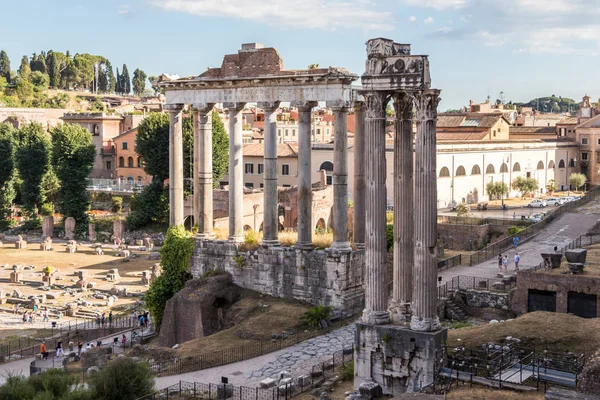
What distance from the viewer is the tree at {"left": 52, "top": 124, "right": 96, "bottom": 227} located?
67688 mm

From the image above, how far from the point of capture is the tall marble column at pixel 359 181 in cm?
2916

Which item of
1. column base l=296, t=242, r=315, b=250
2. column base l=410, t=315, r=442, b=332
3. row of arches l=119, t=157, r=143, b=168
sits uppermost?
row of arches l=119, t=157, r=143, b=168

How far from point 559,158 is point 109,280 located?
1740 inches

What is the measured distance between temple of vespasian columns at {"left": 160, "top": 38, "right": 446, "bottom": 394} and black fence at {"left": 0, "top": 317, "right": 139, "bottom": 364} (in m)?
6.87

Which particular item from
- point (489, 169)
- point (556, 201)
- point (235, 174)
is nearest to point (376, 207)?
point (235, 174)

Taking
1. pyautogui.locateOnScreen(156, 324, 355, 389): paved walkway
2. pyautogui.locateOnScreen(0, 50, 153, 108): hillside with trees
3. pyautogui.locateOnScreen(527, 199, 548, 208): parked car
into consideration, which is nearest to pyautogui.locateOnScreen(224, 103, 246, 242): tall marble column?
pyautogui.locateOnScreen(156, 324, 355, 389): paved walkway

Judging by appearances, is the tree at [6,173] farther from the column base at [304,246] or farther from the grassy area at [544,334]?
the grassy area at [544,334]

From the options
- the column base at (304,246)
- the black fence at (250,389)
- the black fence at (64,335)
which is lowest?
the black fence at (64,335)

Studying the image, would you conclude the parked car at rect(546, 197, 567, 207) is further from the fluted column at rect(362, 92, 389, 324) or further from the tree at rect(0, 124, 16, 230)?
the tree at rect(0, 124, 16, 230)

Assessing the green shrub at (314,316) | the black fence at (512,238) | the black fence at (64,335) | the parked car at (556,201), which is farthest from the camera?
A: the parked car at (556,201)

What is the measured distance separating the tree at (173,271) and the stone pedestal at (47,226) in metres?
40.7

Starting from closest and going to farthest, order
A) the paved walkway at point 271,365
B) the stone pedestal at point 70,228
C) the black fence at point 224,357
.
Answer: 1. the paved walkway at point 271,365
2. the black fence at point 224,357
3. the stone pedestal at point 70,228

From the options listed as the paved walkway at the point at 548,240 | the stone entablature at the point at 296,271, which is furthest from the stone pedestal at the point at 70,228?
the paved walkway at the point at 548,240

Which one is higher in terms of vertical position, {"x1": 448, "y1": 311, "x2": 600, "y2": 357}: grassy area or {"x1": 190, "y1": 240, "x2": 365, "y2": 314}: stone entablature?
{"x1": 190, "y1": 240, "x2": 365, "y2": 314}: stone entablature
